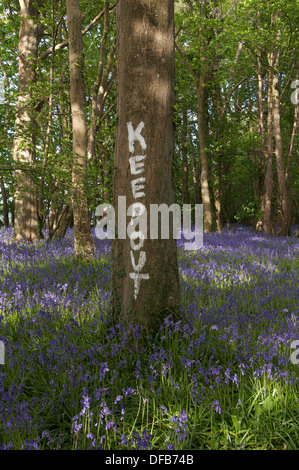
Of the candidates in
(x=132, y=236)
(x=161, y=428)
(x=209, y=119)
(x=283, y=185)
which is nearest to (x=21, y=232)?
(x=132, y=236)

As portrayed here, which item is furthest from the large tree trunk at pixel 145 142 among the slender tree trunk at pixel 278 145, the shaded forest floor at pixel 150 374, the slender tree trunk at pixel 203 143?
the slender tree trunk at pixel 203 143

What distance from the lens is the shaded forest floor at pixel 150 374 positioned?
210 centimetres

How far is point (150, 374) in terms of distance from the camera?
2.73 metres

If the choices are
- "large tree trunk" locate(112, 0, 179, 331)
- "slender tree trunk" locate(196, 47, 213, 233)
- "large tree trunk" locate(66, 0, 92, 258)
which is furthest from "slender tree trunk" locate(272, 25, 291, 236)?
"large tree trunk" locate(112, 0, 179, 331)

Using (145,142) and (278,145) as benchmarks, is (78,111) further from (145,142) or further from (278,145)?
(278,145)

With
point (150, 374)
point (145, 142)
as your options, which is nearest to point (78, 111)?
point (145, 142)

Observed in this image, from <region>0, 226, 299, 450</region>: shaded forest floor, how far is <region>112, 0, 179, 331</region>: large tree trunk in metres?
0.34

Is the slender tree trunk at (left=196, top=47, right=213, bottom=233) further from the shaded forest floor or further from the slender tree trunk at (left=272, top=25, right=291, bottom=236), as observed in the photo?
the shaded forest floor

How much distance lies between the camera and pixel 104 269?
19.4 ft

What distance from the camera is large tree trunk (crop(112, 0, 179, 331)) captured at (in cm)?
309

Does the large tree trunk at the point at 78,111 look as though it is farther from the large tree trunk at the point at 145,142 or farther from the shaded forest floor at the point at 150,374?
the large tree trunk at the point at 145,142
